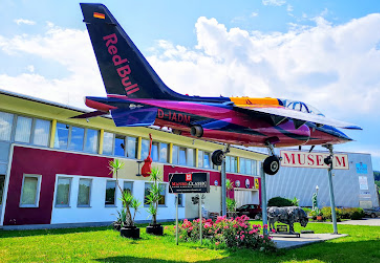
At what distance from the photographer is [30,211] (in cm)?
1756

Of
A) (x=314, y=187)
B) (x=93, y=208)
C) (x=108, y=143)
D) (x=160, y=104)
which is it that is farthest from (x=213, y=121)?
(x=314, y=187)

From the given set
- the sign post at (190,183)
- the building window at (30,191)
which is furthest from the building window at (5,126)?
the sign post at (190,183)

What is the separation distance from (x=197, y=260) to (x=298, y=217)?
27.2ft

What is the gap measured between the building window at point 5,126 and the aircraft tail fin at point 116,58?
1213 cm

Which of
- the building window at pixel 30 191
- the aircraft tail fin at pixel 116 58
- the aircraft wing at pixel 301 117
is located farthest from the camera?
the building window at pixel 30 191

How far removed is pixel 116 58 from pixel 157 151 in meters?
17.9

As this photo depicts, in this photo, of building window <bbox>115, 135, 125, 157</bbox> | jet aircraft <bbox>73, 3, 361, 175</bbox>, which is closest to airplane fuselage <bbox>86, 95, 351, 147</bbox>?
jet aircraft <bbox>73, 3, 361, 175</bbox>

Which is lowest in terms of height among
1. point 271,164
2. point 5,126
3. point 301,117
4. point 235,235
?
point 235,235

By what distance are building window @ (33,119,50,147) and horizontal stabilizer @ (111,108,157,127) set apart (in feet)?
44.2

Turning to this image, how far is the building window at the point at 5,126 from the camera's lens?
17156 millimetres

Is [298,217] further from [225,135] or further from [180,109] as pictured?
[180,109]

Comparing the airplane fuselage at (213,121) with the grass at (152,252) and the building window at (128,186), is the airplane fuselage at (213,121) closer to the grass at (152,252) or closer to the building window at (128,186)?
the grass at (152,252)

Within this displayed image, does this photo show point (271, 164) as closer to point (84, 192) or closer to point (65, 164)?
point (65, 164)

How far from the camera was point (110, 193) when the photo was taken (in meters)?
22.2
